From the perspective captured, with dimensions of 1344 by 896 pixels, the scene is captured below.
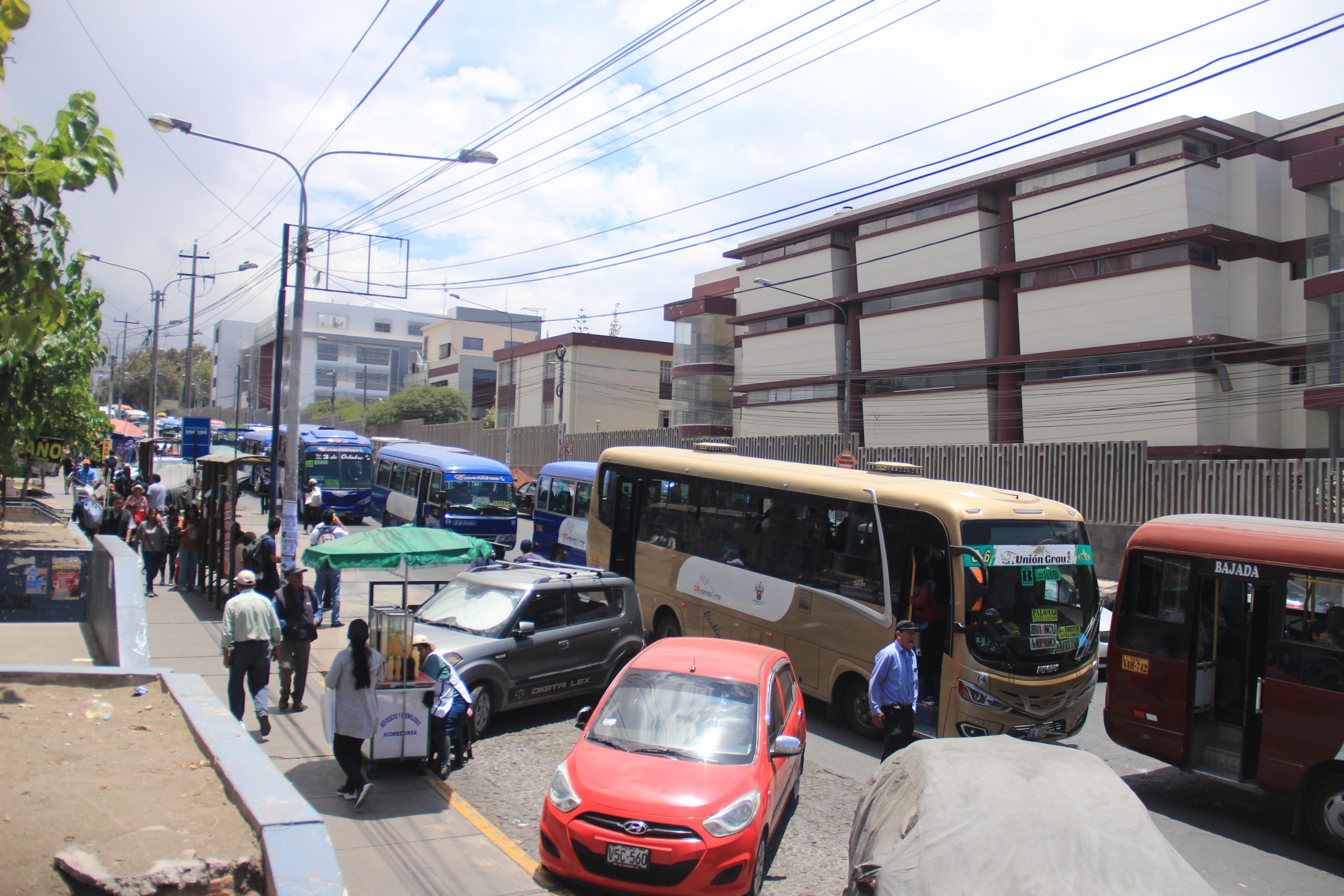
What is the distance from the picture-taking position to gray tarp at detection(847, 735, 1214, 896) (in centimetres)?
417

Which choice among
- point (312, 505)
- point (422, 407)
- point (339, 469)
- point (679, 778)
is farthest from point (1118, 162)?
point (422, 407)

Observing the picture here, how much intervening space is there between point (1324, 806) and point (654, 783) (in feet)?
19.0

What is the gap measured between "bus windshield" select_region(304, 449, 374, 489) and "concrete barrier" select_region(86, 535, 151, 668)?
52.1 feet

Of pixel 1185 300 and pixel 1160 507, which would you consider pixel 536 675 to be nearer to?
pixel 1160 507

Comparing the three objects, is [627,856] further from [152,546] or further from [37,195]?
[152,546]

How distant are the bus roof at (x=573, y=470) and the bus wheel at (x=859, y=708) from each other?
12.4m

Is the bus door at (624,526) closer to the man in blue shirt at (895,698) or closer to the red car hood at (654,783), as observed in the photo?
the man in blue shirt at (895,698)

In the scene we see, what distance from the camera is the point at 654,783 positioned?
21.6 ft

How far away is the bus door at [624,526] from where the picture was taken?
642 inches

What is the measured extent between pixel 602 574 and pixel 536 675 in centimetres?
184

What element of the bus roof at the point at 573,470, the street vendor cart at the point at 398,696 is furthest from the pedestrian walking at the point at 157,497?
the street vendor cart at the point at 398,696

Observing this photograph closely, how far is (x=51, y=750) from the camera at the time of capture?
19.1 feet

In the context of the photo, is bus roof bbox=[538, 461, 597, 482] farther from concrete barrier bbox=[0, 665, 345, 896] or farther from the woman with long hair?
concrete barrier bbox=[0, 665, 345, 896]

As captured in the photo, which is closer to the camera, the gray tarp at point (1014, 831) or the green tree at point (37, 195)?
the gray tarp at point (1014, 831)
